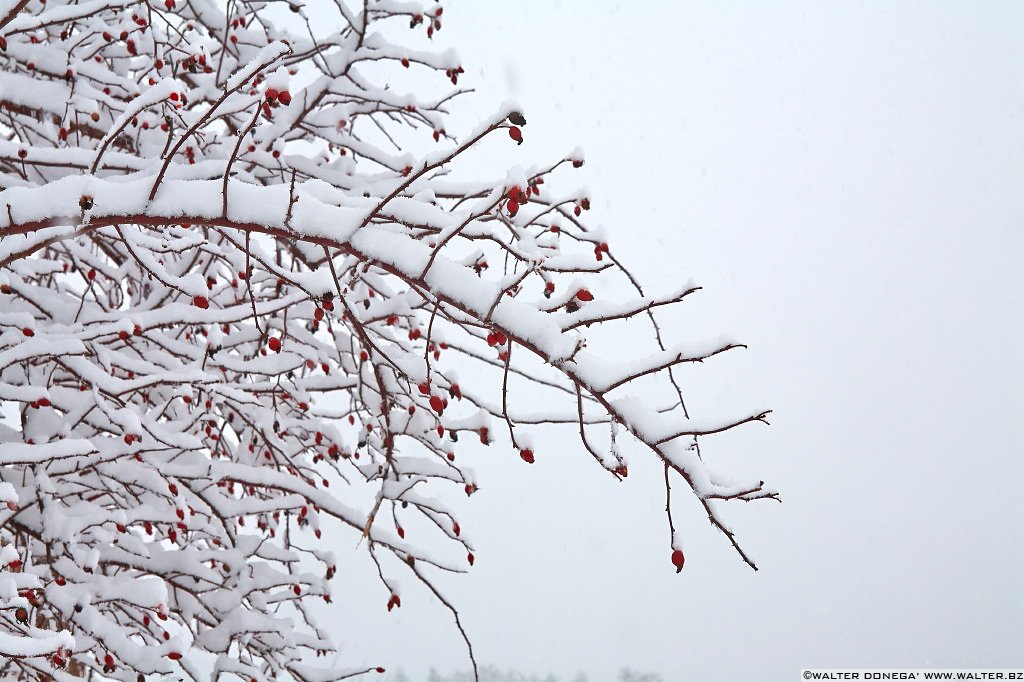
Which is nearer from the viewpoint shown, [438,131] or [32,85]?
[32,85]

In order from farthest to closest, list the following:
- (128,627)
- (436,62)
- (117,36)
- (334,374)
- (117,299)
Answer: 1. (117,299)
2. (128,627)
3. (334,374)
4. (436,62)
5. (117,36)

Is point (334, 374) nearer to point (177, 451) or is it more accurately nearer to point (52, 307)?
point (177, 451)

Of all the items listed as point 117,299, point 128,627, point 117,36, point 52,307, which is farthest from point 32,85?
point 128,627

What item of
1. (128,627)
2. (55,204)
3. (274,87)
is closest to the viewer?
(274,87)

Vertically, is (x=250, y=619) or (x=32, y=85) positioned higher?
(x=32, y=85)

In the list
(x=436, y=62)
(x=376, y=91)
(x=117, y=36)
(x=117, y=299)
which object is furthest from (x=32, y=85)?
(x=117, y=299)

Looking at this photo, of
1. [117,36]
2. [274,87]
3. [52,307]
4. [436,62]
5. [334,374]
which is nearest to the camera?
[274,87]

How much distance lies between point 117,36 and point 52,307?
3.68 ft

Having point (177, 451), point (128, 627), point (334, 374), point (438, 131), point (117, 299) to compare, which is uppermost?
point (438, 131)

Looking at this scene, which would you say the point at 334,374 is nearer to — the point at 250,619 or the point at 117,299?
the point at 250,619

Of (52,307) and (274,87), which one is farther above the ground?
(52,307)

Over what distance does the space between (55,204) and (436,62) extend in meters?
2.15

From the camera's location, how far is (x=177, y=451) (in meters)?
3.26

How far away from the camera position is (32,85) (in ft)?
9.50
